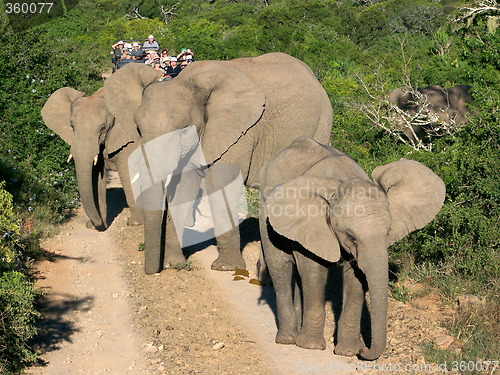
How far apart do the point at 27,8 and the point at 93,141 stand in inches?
463

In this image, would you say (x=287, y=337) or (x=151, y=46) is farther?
(x=151, y=46)

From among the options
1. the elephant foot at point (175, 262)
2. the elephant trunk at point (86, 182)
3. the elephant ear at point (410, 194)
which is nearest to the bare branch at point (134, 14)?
the elephant trunk at point (86, 182)

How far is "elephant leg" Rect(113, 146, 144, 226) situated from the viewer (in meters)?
9.78

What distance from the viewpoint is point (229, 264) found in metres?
8.69

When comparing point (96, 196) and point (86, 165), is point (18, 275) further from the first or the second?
point (96, 196)

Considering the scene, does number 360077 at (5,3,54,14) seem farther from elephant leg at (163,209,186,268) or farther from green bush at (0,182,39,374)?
green bush at (0,182,39,374)

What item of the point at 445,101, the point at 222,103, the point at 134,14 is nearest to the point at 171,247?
the point at 222,103

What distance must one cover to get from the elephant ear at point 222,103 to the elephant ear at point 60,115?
7.58 ft

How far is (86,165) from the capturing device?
9281mm

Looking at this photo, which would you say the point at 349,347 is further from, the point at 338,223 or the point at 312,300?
the point at 338,223

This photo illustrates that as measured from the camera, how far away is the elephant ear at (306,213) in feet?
18.2

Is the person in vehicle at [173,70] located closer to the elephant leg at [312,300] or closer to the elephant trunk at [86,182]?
the elephant trunk at [86,182]

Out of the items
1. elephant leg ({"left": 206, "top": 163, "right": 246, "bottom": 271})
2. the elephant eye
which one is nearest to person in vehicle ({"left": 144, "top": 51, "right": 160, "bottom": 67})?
elephant leg ({"left": 206, "top": 163, "right": 246, "bottom": 271})

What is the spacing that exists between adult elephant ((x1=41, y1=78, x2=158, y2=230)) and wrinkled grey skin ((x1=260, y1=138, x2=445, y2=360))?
3.15 m
